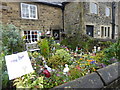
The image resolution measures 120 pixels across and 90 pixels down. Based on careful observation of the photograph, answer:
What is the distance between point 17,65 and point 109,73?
183cm

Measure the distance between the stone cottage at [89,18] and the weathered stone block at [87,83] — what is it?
741cm

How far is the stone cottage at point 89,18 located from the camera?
10.3 m

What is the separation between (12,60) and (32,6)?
837 cm

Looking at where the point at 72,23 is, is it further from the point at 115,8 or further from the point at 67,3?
the point at 115,8

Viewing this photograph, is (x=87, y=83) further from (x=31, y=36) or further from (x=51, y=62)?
(x=31, y=36)

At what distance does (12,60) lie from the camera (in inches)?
68.2

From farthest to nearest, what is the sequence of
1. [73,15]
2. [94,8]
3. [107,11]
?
[107,11] < [94,8] < [73,15]

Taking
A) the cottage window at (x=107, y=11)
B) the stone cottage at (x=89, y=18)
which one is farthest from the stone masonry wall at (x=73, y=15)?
the cottage window at (x=107, y=11)

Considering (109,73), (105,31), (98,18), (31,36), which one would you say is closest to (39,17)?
(31,36)

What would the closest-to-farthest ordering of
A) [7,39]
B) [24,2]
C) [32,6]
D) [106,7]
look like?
1. [7,39]
2. [24,2]
3. [32,6]
4. [106,7]

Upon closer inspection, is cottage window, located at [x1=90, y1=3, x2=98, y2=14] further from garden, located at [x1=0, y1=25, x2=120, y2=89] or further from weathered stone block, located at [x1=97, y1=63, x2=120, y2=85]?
weathered stone block, located at [x1=97, y1=63, x2=120, y2=85]

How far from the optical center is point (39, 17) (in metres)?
9.31

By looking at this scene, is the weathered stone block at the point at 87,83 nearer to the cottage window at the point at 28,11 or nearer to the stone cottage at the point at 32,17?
the stone cottage at the point at 32,17

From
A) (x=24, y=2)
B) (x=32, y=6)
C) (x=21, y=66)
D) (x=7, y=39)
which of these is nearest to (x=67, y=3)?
(x=32, y=6)
